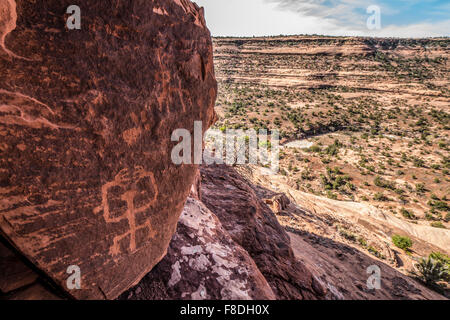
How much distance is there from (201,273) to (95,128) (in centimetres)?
233

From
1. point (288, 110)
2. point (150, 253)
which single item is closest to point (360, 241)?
point (150, 253)

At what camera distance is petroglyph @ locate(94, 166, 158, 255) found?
2.25 meters

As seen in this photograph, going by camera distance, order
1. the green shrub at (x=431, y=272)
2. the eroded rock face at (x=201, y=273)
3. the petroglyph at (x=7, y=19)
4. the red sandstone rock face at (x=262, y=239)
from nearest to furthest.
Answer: the petroglyph at (x=7, y=19), the eroded rock face at (x=201, y=273), the red sandstone rock face at (x=262, y=239), the green shrub at (x=431, y=272)

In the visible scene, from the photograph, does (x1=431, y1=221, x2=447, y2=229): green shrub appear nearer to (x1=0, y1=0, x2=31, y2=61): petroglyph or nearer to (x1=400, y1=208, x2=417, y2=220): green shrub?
(x1=400, y1=208, x2=417, y2=220): green shrub

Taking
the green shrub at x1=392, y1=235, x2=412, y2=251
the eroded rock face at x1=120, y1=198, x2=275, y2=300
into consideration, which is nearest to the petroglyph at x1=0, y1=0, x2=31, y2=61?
the eroded rock face at x1=120, y1=198, x2=275, y2=300

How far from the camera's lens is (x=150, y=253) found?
285 centimetres

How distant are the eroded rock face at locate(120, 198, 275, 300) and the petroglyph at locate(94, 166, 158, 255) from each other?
0.64 m

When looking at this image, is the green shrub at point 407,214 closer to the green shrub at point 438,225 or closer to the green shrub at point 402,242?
the green shrub at point 438,225

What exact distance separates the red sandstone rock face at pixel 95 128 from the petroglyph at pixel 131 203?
1 cm

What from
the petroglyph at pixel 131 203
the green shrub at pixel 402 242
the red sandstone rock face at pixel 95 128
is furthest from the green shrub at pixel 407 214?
the petroglyph at pixel 131 203

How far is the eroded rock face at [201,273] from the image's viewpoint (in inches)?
112

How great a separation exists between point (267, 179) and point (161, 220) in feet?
48.4

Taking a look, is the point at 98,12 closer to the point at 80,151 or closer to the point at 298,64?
the point at 80,151

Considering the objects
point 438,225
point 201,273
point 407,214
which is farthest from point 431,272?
point 201,273
